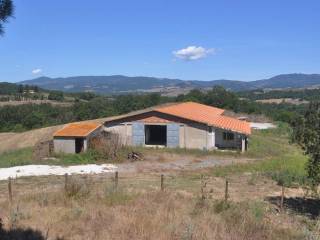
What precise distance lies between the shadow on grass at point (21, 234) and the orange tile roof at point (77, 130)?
73.5 feet

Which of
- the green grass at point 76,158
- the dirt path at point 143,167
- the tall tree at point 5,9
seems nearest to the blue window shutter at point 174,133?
the dirt path at point 143,167

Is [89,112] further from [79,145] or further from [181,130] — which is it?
[79,145]

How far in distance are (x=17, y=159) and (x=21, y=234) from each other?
22.8m

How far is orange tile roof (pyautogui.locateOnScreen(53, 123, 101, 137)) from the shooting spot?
1240 inches

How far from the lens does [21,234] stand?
8727mm

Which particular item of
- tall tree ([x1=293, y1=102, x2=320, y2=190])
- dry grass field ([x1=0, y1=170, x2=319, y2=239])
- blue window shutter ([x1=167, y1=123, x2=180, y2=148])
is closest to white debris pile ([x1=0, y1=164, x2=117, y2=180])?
blue window shutter ([x1=167, y1=123, x2=180, y2=148])

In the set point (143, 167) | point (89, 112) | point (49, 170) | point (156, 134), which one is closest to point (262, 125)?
point (156, 134)

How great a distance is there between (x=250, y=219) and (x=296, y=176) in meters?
15.5

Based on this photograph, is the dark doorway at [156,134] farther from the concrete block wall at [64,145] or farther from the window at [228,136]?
the concrete block wall at [64,145]

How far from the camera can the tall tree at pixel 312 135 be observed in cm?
1520

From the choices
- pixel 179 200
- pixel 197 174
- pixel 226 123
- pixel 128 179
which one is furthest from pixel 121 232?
pixel 226 123

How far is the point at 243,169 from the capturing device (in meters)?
27.4

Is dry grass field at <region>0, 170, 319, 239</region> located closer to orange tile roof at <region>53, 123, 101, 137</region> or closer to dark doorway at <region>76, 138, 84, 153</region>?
orange tile roof at <region>53, 123, 101, 137</region>

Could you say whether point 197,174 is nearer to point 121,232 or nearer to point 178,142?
point 178,142
